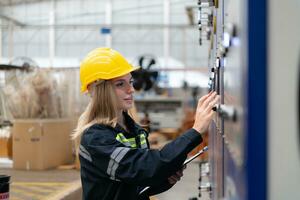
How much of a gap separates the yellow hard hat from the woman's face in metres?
0.02

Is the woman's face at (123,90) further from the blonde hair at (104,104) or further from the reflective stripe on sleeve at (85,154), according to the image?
the reflective stripe on sleeve at (85,154)

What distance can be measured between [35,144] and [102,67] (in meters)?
3.36

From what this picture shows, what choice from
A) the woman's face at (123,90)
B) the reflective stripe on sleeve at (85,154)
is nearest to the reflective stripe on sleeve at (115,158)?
the reflective stripe on sleeve at (85,154)

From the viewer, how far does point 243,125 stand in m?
0.63

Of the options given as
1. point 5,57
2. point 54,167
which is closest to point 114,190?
point 54,167

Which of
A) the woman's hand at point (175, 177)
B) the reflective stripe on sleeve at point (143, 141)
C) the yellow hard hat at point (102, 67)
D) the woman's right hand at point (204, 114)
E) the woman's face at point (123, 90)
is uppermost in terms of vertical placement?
the yellow hard hat at point (102, 67)

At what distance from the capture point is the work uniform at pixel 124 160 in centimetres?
118

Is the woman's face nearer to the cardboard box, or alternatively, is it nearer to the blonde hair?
the blonde hair

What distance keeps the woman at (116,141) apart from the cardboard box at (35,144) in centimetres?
320

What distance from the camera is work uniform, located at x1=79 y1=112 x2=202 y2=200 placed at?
1179 mm

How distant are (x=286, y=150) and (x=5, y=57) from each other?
13091mm

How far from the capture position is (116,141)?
1.29 meters

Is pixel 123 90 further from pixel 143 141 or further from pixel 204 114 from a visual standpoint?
pixel 204 114

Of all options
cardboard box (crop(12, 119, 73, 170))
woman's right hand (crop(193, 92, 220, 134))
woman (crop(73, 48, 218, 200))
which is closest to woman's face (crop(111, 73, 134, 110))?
woman (crop(73, 48, 218, 200))
